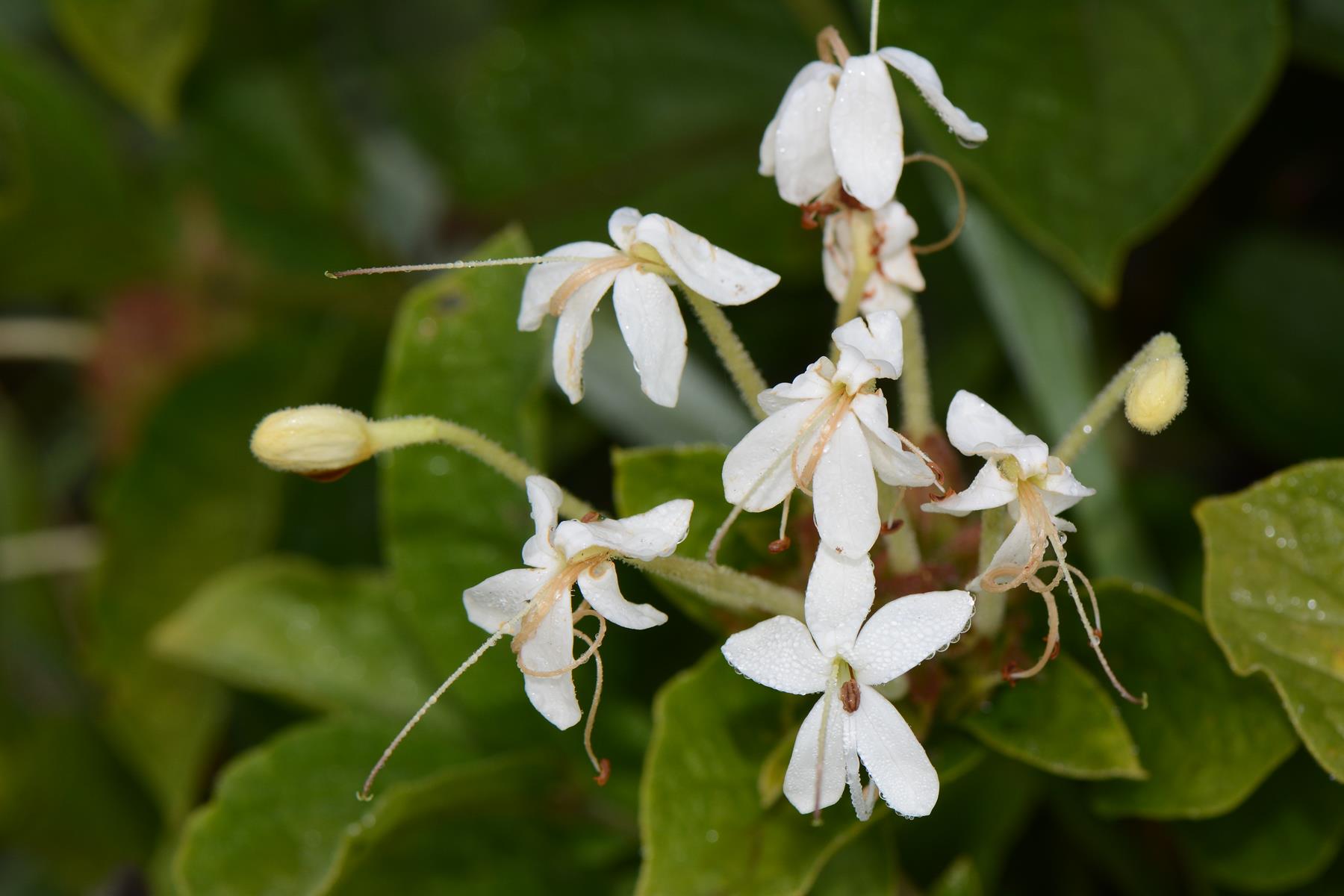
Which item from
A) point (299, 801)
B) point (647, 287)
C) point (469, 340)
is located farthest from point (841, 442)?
point (299, 801)

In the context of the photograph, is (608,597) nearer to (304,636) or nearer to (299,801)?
(299,801)

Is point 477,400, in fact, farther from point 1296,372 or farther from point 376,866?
point 1296,372

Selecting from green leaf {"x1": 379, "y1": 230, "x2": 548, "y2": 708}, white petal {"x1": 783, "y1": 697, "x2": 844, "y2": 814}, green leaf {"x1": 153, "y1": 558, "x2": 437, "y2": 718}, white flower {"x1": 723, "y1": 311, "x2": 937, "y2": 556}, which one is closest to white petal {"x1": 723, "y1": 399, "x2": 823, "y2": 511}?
white flower {"x1": 723, "y1": 311, "x2": 937, "y2": 556}

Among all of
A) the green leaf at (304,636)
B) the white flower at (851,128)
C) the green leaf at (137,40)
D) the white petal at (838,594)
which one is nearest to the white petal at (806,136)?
the white flower at (851,128)

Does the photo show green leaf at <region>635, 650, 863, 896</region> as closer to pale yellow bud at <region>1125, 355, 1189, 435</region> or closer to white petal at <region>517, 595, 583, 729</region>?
white petal at <region>517, 595, 583, 729</region>

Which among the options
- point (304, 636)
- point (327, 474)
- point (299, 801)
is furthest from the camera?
point (304, 636)
